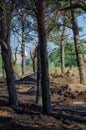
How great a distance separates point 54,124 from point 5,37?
16.3 feet

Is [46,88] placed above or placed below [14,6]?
below

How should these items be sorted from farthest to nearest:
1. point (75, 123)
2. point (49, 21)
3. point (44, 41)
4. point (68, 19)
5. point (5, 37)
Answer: point (68, 19)
point (49, 21)
point (5, 37)
point (44, 41)
point (75, 123)

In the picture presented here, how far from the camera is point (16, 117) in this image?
14.6m

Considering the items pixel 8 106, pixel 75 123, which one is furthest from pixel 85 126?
pixel 8 106

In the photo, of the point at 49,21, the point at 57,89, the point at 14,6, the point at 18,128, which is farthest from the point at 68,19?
the point at 18,128

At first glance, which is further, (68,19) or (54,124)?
(68,19)

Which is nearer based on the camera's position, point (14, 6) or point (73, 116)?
point (73, 116)

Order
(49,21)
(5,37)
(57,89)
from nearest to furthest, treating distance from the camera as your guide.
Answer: (5,37), (49,21), (57,89)

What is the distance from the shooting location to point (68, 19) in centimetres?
3306

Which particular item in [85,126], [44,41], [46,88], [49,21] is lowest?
[85,126]

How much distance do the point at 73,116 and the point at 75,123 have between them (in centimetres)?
155

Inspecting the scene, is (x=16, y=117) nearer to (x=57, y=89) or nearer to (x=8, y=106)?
(x=8, y=106)

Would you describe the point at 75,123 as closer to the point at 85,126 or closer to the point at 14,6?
the point at 85,126

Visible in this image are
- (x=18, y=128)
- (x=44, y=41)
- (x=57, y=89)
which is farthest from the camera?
(x=57, y=89)
